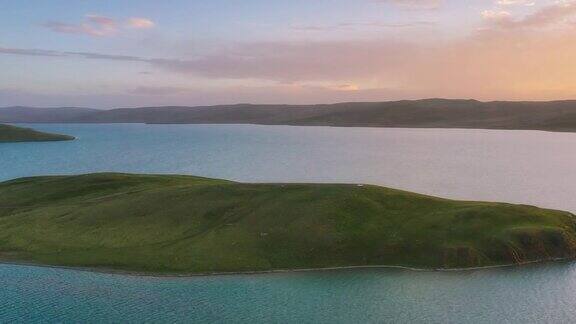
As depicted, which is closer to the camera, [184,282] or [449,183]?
[184,282]

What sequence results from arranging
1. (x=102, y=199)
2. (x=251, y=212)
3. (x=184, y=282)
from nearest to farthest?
(x=184, y=282), (x=251, y=212), (x=102, y=199)

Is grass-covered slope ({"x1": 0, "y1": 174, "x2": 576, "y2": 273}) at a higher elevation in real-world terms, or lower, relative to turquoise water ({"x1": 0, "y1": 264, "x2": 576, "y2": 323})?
higher

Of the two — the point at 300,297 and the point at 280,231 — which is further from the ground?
the point at 280,231

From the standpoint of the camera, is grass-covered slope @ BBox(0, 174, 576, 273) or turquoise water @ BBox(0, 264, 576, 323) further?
grass-covered slope @ BBox(0, 174, 576, 273)

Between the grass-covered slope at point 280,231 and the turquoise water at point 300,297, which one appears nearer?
the turquoise water at point 300,297

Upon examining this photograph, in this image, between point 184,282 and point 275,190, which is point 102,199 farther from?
point 184,282

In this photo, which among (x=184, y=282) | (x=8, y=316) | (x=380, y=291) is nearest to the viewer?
(x=8, y=316)

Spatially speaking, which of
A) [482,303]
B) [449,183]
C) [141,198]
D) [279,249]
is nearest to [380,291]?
[482,303]

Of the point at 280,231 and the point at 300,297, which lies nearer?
the point at 300,297
